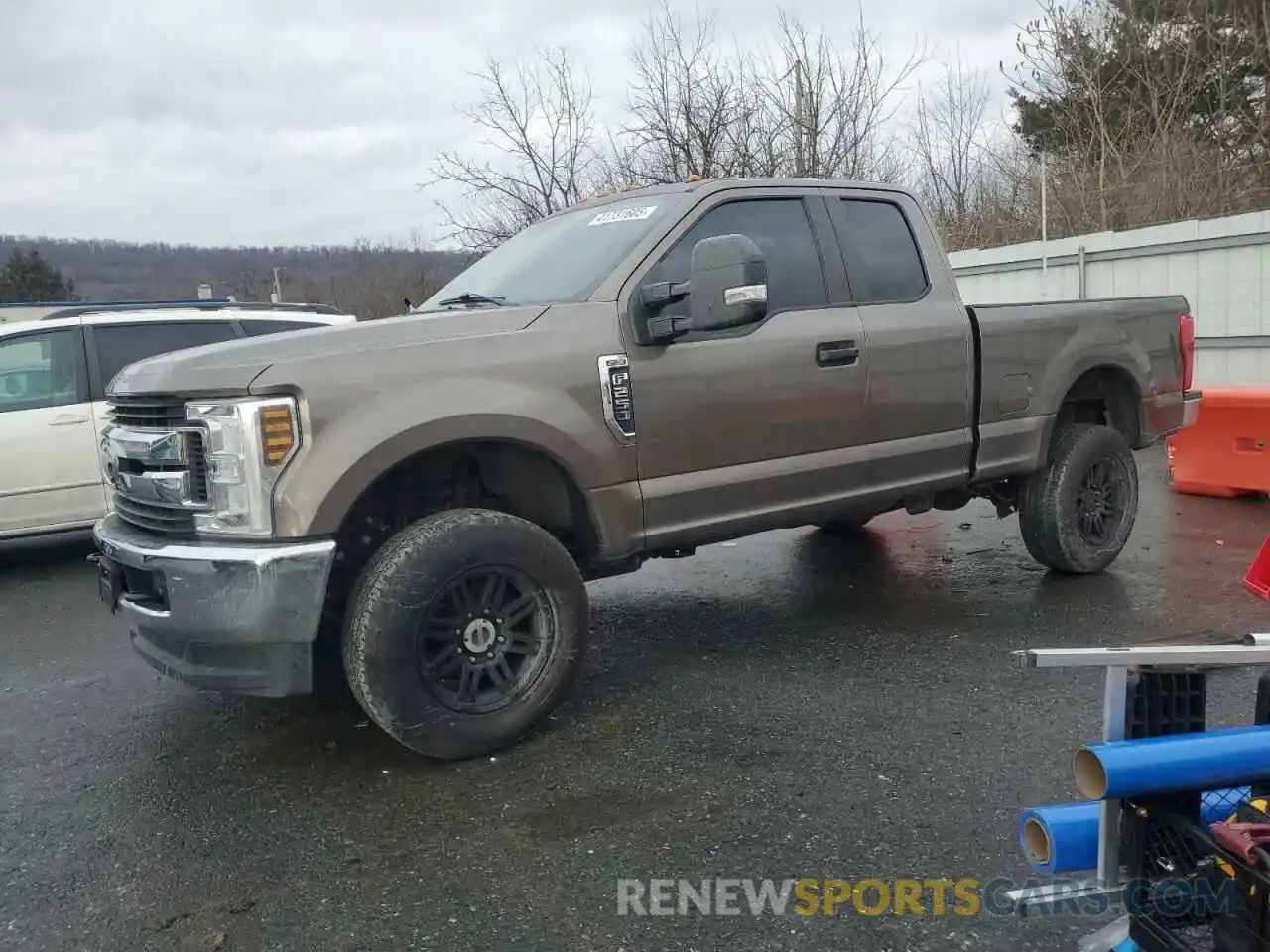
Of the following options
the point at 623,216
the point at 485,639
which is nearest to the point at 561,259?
the point at 623,216

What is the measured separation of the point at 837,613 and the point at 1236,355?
7570 millimetres

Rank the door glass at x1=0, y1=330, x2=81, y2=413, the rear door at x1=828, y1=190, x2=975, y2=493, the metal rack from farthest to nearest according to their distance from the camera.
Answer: the door glass at x1=0, y1=330, x2=81, y2=413
the rear door at x1=828, y1=190, x2=975, y2=493
the metal rack

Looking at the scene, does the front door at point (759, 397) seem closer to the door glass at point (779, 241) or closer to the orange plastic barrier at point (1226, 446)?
the door glass at point (779, 241)

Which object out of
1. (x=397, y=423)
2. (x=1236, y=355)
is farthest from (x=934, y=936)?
(x=1236, y=355)

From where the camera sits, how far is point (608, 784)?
3227 mm

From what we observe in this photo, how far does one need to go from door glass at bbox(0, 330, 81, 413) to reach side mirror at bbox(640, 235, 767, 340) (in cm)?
518

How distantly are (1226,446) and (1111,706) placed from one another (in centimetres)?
646

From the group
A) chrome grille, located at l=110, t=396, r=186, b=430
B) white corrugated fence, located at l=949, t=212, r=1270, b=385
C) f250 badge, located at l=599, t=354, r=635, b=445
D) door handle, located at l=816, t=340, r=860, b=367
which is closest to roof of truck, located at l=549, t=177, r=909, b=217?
door handle, located at l=816, t=340, r=860, b=367

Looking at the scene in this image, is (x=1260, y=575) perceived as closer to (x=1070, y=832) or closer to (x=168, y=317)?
(x=1070, y=832)

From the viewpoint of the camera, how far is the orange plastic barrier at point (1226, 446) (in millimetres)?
7105

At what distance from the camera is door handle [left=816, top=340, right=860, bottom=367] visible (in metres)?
4.25

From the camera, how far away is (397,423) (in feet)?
10.7

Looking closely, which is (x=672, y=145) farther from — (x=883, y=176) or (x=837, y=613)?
(x=837, y=613)

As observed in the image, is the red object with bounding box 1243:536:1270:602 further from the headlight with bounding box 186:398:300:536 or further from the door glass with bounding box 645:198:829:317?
the headlight with bounding box 186:398:300:536
